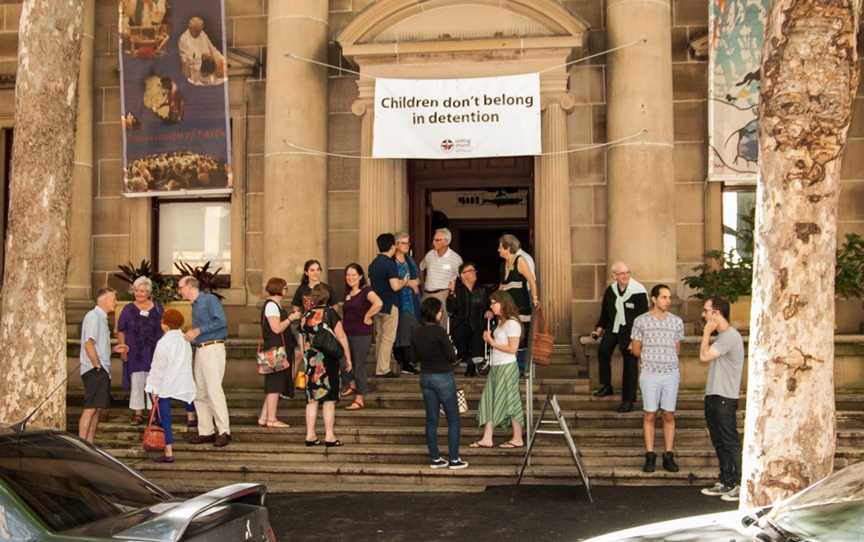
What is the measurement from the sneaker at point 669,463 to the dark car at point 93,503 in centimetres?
622

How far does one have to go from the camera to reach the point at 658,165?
1459cm

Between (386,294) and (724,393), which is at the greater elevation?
(386,294)

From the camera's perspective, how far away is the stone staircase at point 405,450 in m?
11.1

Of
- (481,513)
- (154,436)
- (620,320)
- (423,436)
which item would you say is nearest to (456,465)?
(423,436)

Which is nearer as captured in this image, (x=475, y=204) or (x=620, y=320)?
(x=620, y=320)

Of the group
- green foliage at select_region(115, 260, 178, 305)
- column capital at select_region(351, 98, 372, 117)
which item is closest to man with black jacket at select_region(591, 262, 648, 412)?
column capital at select_region(351, 98, 372, 117)

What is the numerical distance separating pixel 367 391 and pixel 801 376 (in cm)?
710

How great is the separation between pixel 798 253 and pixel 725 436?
387cm

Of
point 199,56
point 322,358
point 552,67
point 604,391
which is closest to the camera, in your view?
point 322,358

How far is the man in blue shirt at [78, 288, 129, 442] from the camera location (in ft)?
38.7

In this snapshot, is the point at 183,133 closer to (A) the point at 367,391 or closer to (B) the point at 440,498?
(A) the point at 367,391

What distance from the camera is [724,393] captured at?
10391mm

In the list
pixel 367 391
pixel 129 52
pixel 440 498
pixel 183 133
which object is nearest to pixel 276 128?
pixel 183 133

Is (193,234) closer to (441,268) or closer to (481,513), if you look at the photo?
(441,268)
